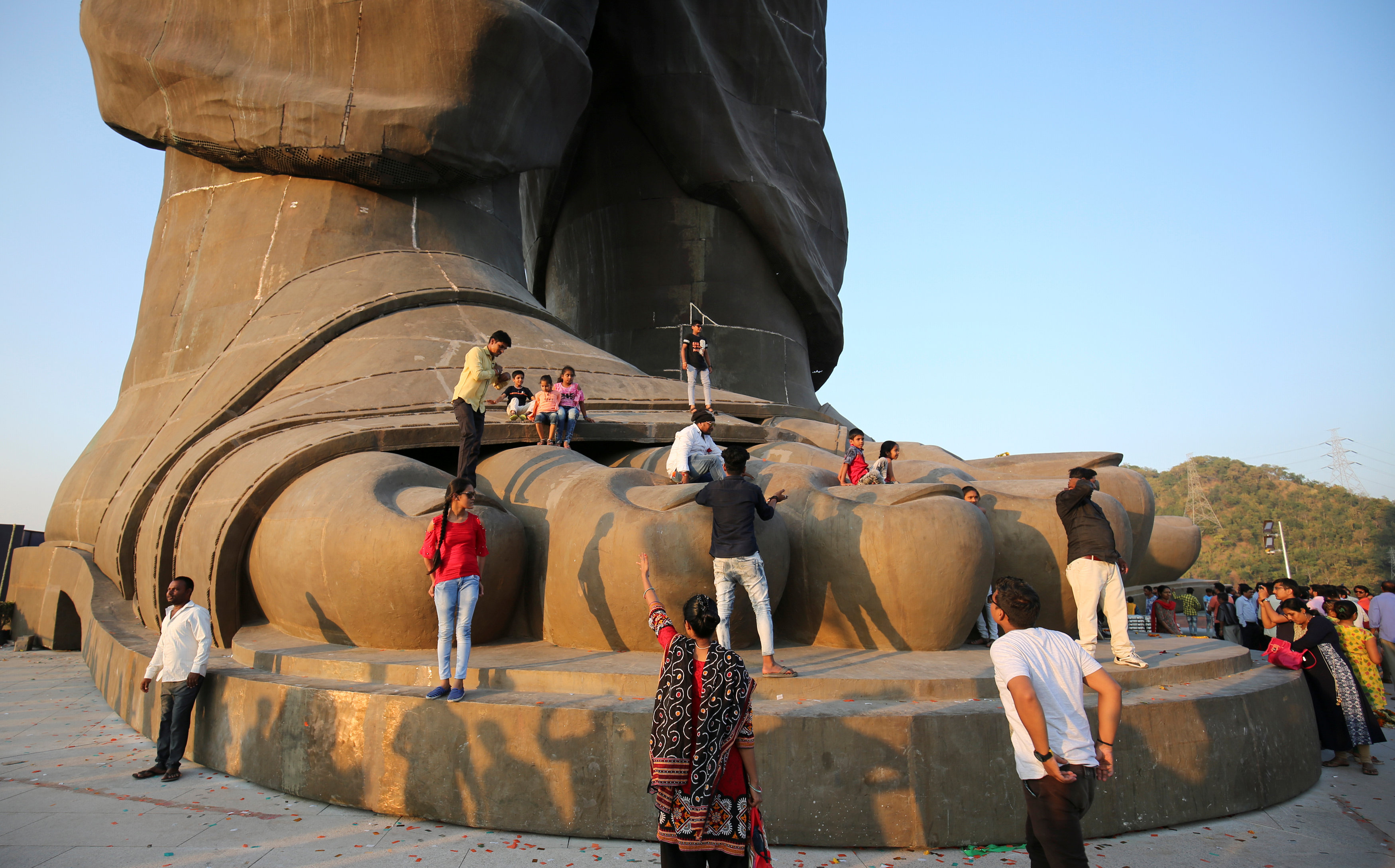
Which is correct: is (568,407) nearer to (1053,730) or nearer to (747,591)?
(747,591)

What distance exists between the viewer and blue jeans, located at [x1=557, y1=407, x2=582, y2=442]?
26.7ft

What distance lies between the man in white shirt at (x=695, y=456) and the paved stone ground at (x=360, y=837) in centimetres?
274

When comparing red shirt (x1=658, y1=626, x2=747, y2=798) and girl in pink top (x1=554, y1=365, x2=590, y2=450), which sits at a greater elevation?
girl in pink top (x1=554, y1=365, x2=590, y2=450)

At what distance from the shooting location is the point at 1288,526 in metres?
52.8

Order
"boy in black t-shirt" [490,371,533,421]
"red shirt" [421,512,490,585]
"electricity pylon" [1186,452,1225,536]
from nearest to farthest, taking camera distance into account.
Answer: "red shirt" [421,512,490,585] < "boy in black t-shirt" [490,371,533,421] < "electricity pylon" [1186,452,1225,536]

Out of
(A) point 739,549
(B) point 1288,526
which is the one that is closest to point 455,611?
(A) point 739,549

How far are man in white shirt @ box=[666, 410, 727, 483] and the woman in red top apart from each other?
5.58ft

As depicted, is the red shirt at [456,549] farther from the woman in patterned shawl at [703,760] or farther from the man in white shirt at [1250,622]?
the man in white shirt at [1250,622]

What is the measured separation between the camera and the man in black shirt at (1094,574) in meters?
5.47

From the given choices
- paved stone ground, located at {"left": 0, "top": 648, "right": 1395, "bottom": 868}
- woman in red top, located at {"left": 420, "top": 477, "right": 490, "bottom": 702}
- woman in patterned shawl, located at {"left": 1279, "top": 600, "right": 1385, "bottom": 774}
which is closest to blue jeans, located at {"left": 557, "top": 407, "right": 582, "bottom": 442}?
woman in red top, located at {"left": 420, "top": 477, "right": 490, "bottom": 702}

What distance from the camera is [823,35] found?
1956 centimetres

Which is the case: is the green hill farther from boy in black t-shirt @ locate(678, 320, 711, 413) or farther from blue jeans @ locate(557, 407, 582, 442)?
blue jeans @ locate(557, 407, 582, 442)

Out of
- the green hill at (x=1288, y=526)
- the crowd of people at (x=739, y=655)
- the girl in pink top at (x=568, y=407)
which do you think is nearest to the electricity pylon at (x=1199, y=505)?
the green hill at (x=1288, y=526)

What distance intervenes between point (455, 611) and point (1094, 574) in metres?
3.73
